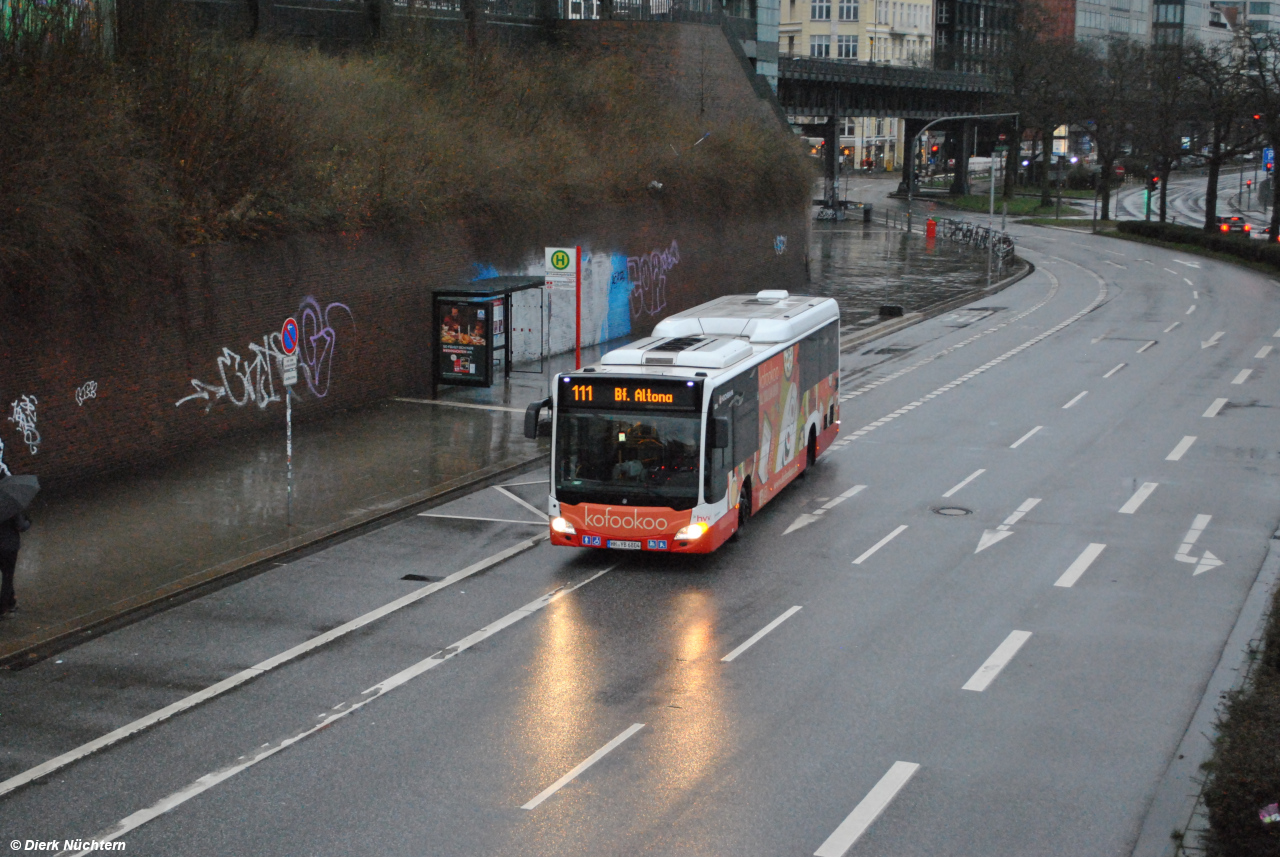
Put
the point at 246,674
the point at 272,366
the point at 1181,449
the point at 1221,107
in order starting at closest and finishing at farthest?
the point at 246,674 < the point at 1181,449 < the point at 272,366 < the point at 1221,107

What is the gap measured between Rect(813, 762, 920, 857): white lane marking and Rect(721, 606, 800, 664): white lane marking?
3011mm

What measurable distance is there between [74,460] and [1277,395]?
23.4 meters

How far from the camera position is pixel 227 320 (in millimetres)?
24141

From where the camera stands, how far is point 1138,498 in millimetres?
21344

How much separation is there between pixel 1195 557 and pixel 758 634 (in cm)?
650

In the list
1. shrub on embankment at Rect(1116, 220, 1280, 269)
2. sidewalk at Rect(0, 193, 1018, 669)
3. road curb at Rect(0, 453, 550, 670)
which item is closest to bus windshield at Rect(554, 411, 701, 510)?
road curb at Rect(0, 453, 550, 670)

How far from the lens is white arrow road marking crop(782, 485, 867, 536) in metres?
19.8

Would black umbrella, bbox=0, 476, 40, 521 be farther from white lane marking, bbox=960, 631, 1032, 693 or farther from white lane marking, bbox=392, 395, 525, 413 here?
white lane marking, bbox=392, 395, 525, 413

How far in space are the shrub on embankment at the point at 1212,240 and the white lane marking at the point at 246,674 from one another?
1971 inches

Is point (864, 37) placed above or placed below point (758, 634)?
above

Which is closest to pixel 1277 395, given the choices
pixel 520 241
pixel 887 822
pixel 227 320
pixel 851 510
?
pixel 851 510

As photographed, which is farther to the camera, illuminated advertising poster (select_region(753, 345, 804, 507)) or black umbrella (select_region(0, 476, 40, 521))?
illuminated advertising poster (select_region(753, 345, 804, 507))

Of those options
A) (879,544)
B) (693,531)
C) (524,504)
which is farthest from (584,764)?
(524,504)

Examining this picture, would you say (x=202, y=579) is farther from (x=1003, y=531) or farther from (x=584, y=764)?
(x=1003, y=531)
